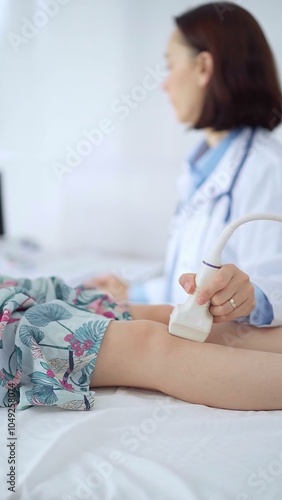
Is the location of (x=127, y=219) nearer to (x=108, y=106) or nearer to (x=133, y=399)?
(x=108, y=106)

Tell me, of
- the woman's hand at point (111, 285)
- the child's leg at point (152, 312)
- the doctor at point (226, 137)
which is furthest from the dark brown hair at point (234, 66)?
the child's leg at point (152, 312)

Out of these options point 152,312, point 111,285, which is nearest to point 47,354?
point 152,312

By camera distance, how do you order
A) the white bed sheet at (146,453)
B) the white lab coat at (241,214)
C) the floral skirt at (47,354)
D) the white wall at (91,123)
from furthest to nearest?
the white wall at (91,123)
the white lab coat at (241,214)
the floral skirt at (47,354)
the white bed sheet at (146,453)

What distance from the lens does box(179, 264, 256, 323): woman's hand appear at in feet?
2.73

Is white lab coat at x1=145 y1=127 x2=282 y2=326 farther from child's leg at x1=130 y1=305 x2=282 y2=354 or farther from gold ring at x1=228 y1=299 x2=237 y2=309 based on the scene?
gold ring at x1=228 y1=299 x2=237 y2=309

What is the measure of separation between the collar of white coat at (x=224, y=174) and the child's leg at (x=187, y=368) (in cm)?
59

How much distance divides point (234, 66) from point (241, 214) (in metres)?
0.38

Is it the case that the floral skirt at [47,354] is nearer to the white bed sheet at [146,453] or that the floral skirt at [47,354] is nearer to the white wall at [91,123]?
the white bed sheet at [146,453]

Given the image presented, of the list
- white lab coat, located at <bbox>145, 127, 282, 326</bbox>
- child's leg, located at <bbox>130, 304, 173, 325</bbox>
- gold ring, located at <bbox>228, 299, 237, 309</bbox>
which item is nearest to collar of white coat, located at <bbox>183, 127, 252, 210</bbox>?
white lab coat, located at <bbox>145, 127, 282, 326</bbox>

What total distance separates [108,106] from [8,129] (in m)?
0.55

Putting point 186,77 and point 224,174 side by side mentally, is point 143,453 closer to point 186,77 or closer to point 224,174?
point 224,174

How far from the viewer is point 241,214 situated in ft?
4.33

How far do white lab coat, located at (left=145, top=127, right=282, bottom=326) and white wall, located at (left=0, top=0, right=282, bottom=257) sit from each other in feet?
2.58

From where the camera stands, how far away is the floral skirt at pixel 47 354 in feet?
2.69
